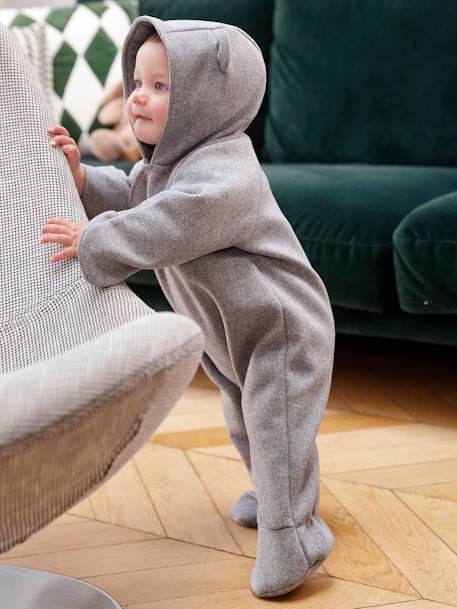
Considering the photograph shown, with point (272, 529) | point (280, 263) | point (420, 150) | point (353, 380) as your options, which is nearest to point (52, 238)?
point (280, 263)

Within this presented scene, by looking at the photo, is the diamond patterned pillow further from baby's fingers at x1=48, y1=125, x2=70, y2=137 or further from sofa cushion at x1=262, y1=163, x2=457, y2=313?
baby's fingers at x1=48, y1=125, x2=70, y2=137

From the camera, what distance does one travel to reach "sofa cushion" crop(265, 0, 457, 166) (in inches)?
76.2

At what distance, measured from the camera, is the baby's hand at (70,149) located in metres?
1.06

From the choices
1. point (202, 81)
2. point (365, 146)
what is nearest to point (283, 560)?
point (202, 81)

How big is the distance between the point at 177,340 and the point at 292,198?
961mm

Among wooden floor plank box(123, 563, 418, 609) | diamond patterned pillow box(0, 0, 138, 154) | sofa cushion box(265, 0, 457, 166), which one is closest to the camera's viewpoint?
wooden floor plank box(123, 563, 418, 609)

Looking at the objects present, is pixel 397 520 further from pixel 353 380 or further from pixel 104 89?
pixel 104 89

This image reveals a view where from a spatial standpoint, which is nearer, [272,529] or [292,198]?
[272,529]

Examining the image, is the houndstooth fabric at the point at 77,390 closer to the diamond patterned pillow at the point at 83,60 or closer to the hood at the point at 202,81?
the hood at the point at 202,81

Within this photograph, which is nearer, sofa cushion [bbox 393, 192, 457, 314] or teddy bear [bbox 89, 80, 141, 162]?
sofa cushion [bbox 393, 192, 457, 314]

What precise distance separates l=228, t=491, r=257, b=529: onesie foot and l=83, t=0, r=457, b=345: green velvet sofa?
0.45 meters

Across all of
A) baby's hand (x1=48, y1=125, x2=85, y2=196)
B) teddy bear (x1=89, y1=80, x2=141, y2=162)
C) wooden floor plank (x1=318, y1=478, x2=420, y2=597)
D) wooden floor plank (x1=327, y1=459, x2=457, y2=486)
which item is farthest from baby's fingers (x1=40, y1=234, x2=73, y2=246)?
teddy bear (x1=89, y1=80, x2=141, y2=162)

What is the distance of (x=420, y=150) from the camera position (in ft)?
6.48

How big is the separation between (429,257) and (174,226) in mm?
644
